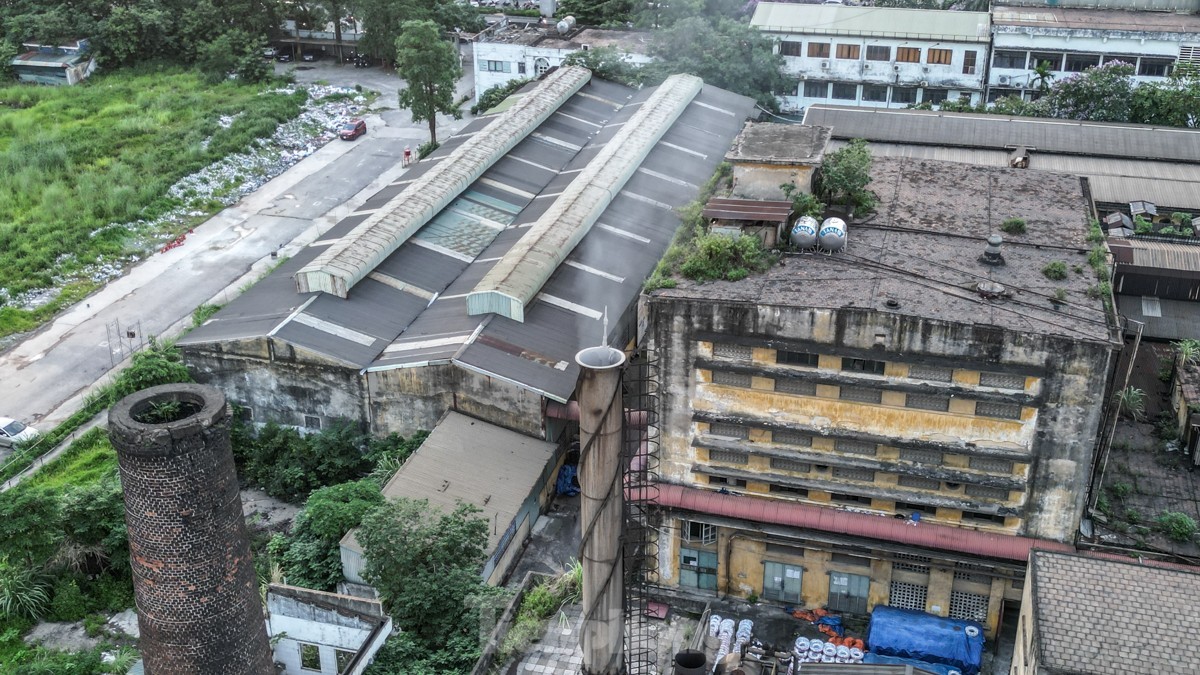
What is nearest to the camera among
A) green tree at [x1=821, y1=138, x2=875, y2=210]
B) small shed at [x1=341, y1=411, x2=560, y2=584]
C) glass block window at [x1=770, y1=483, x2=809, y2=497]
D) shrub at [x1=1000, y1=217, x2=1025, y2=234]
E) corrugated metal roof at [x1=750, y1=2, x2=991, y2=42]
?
glass block window at [x1=770, y1=483, x2=809, y2=497]

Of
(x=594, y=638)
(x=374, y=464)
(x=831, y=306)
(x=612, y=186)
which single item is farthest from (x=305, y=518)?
(x=612, y=186)

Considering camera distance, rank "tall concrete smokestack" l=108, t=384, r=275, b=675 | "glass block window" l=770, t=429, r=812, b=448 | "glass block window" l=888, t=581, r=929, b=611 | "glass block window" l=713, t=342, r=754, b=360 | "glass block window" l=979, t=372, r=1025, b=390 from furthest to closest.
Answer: "glass block window" l=888, t=581, r=929, b=611 < "glass block window" l=770, t=429, r=812, b=448 < "glass block window" l=713, t=342, r=754, b=360 < "glass block window" l=979, t=372, r=1025, b=390 < "tall concrete smokestack" l=108, t=384, r=275, b=675

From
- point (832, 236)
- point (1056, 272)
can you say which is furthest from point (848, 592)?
point (1056, 272)

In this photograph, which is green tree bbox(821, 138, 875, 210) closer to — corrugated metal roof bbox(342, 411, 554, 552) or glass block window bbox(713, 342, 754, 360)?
glass block window bbox(713, 342, 754, 360)

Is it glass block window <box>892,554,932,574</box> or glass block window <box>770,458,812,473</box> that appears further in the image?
glass block window <box>770,458,812,473</box>

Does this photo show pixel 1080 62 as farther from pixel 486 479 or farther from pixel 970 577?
pixel 486 479

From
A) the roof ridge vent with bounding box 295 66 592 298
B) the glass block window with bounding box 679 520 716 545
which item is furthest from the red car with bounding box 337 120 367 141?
the glass block window with bounding box 679 520 716 545
